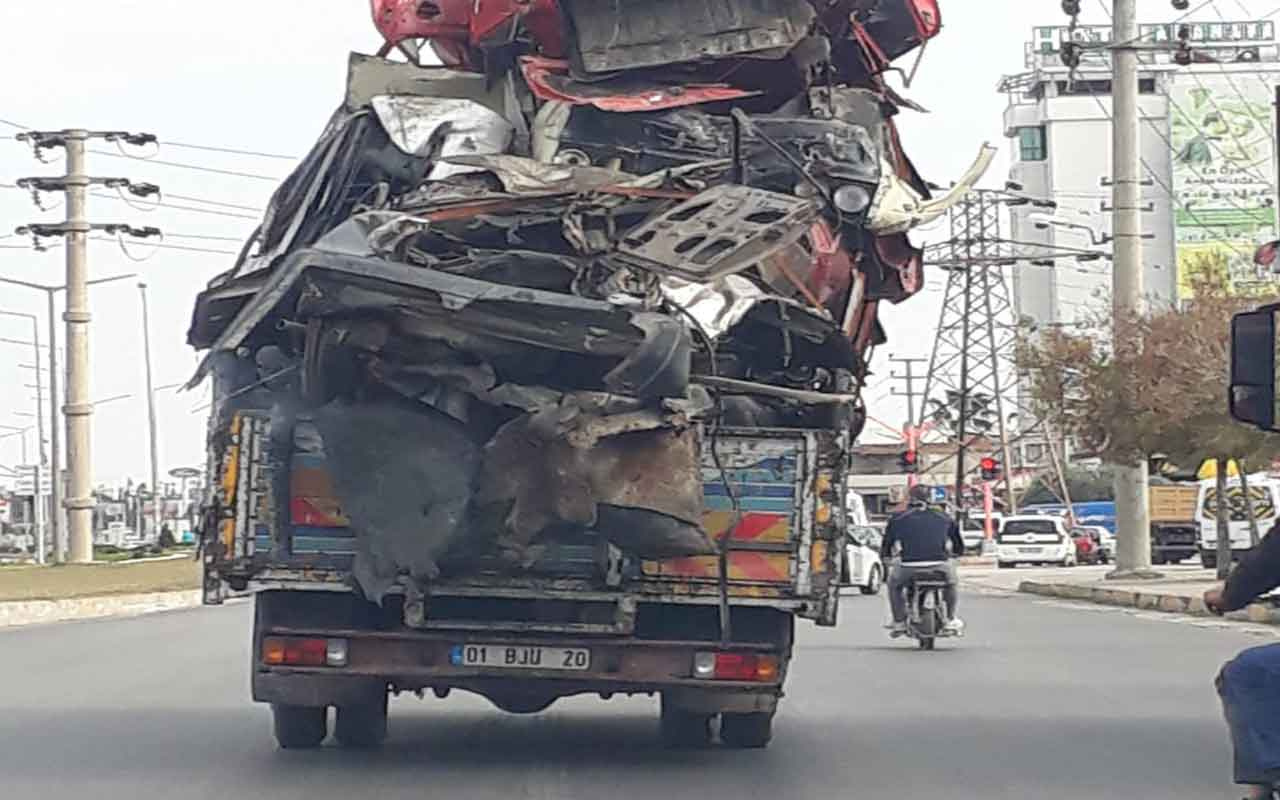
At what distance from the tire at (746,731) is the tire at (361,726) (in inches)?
71.8

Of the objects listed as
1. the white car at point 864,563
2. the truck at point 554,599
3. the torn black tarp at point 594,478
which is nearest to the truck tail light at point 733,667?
the truck at point 554,599

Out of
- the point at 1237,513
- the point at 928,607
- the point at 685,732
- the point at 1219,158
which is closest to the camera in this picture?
the point at 685,732

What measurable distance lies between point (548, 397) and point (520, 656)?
1518mm

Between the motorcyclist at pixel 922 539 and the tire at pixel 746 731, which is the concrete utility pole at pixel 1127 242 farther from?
the tire at pixel 746 731

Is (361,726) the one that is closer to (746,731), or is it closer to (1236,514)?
(746,731)

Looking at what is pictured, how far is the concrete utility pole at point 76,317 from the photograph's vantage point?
53312 millimetres

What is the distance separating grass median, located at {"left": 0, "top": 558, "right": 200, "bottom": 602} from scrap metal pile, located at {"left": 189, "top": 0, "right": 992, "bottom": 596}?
68.4ft

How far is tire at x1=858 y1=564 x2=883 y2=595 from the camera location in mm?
40719

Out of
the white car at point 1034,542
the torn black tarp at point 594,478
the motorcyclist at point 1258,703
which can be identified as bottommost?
the white car at point 1034,542

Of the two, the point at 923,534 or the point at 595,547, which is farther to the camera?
the point at 923,534

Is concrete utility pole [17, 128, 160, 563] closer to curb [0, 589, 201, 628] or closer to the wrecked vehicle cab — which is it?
curb [0, 589, 201, 628]

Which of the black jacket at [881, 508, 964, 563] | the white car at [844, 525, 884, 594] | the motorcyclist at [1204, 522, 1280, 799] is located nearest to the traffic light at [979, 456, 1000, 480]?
the white car at [844, 525, 884, 594]

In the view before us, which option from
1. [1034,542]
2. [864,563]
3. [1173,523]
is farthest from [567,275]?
[1034,542]

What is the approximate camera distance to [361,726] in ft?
40.1
